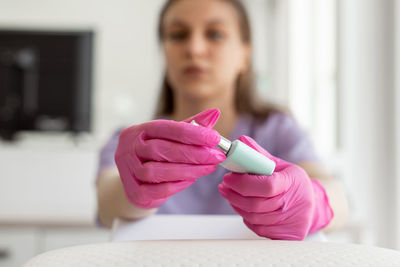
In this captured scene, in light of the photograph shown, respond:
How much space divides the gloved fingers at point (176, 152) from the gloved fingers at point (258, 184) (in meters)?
0.03

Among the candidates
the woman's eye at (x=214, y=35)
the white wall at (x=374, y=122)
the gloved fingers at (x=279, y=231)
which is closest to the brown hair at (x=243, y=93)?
the woman's eye at (x=214, y=35)

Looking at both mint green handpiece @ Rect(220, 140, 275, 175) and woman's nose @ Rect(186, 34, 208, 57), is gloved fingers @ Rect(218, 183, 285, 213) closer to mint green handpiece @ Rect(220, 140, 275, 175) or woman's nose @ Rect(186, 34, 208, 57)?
mint green handpiece @ Rect(220, 140, 275, 175)

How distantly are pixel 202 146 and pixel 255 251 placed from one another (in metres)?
0.15

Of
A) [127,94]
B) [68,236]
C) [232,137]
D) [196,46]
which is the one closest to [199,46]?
[196,46]

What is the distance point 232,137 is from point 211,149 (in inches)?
21.1

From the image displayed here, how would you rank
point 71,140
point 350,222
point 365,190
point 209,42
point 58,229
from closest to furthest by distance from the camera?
1. point 209,42
2. point 365,190
3. point 350,222
4. point 58,229
5. point 71,140

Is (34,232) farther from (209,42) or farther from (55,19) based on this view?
(55,19)

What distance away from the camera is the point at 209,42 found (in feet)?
2.75

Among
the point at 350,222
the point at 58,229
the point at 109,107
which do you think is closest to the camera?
the point at 350,222

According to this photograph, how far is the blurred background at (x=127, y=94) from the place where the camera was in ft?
3.39

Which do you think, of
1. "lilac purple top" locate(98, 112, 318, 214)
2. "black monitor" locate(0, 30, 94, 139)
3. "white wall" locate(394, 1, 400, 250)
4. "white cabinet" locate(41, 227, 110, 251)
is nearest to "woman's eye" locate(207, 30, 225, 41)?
"lilac purple top" locate(98, 112, 318, 214)

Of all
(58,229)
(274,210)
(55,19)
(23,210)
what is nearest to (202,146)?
(274,210)

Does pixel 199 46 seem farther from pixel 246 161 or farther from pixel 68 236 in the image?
pixel 68 236

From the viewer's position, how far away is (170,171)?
442mm
